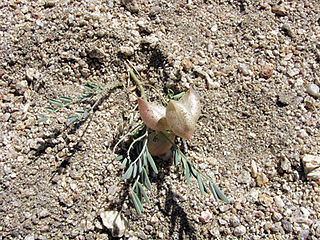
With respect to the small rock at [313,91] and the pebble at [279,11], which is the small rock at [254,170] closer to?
the small rock at [313,91]

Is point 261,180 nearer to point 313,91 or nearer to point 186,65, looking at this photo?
point 313,91

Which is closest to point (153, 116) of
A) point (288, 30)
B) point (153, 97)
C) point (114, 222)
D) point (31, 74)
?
point (153, 97)

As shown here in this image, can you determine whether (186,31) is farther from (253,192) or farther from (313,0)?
(253,192)

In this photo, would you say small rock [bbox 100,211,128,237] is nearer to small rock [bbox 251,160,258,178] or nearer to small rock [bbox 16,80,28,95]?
small rock [bbox 251,160,258,178]

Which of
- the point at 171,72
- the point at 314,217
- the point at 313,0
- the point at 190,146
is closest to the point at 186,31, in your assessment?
the point at 171,72

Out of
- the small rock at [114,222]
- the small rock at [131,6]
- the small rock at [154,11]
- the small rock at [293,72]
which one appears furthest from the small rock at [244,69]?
the small rock at [114,222]

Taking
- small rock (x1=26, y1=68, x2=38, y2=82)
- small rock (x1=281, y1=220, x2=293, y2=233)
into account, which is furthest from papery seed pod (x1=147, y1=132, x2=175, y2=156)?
small rock (x1=26, y1=68, x2=38, y2=82)
